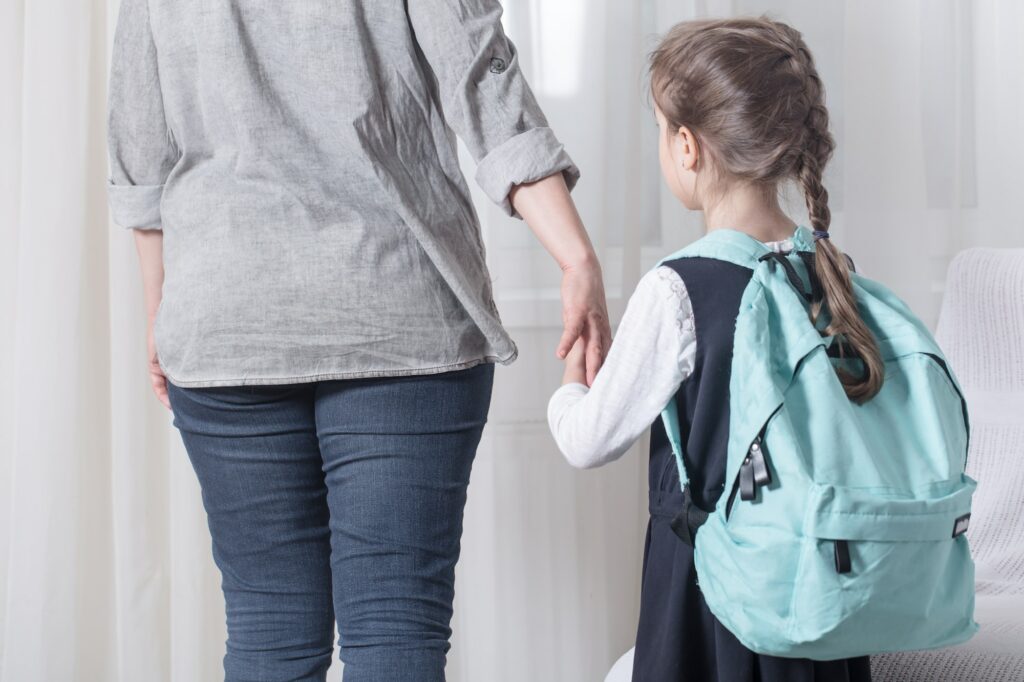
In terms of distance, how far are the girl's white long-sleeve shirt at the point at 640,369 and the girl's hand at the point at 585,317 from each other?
2 centimetres

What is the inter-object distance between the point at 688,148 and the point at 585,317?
0.21m

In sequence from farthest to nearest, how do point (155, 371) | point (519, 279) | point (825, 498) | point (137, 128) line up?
1. point (519, 279)
2. point (155, 371)
3. point (137, 128)
4. point (825, 498)

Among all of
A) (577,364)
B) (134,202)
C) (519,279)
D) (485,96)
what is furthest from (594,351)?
(519,279)

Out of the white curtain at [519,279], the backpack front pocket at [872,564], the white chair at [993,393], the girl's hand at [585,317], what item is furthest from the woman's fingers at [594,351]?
the white curtain at [519,279]

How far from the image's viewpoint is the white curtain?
1.68 meters

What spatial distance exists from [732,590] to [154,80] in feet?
2.32

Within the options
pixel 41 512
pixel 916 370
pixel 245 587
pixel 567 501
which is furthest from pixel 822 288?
pixel 41 512

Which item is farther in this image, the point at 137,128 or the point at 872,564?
the point at 137,128

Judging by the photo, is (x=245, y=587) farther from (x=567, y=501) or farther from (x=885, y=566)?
(x=567, y=501)

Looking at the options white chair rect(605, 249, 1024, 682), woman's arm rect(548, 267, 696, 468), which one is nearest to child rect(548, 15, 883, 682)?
woman's arm rect(548, 267, 696, 468)

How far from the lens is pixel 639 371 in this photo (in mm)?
867

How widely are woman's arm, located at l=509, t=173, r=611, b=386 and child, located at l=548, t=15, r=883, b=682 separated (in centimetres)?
2

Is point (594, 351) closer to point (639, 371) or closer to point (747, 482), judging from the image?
point (639, 371)

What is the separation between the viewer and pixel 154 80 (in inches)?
39.3
